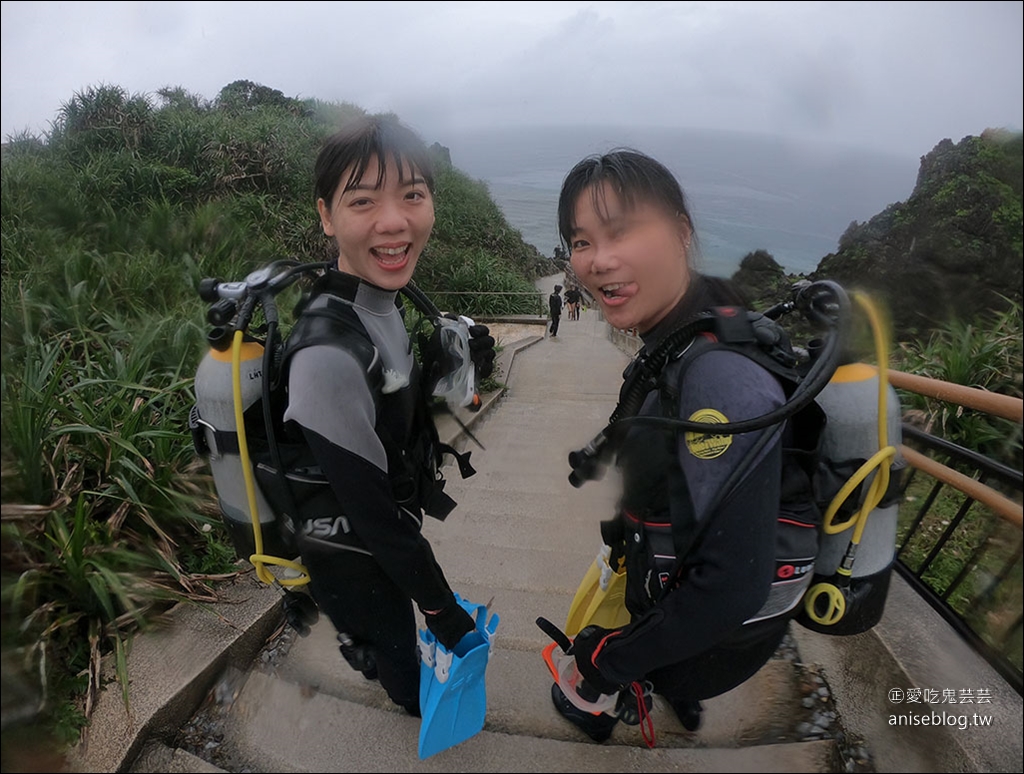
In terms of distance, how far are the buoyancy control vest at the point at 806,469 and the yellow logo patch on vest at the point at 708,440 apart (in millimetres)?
22

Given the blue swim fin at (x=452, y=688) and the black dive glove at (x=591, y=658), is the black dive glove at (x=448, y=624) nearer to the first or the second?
the blue swim fin at (x=452, y=688)

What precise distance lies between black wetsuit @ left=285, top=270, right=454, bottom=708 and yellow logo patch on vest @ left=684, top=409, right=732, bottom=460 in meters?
0.73

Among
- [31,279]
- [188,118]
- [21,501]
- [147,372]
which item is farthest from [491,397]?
[188,118]

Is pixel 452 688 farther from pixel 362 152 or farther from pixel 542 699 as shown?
pixel 362 152


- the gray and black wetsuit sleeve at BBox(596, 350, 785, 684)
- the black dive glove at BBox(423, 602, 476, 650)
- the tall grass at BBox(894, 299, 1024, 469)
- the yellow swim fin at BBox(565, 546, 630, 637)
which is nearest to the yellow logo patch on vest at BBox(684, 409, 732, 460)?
the gray and black wetsuit sleeve at BBox(596, 350, 785, 684)

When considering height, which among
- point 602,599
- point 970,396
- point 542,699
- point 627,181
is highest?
point 627,181

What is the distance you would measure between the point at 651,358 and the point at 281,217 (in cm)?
944

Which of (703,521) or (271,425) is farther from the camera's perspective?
(271,425)

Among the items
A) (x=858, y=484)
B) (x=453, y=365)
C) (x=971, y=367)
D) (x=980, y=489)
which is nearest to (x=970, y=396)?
(x=980, y=489)

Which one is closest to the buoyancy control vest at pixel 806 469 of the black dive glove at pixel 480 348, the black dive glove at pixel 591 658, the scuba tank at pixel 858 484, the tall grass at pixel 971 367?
the scuba tank at pixel 858 484

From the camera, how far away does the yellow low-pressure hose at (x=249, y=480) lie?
4.02 ft

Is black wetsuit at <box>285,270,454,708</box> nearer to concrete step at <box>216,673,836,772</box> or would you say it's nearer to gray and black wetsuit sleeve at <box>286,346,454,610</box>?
gray and black wetsuit sleeve at <box>286,346,454,610</box>

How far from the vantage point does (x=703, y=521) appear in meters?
0.95

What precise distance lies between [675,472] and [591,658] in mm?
603
